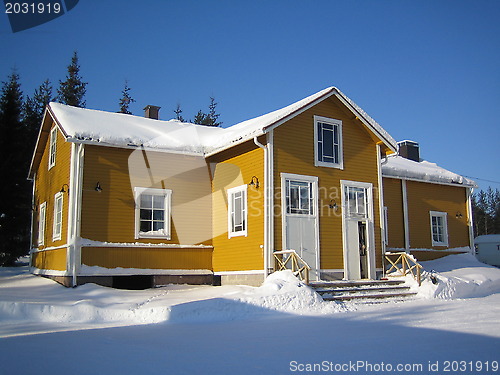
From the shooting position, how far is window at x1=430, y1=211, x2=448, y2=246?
2019 centimetres

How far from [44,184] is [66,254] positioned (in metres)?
5.33

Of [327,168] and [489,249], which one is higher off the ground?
[327,168]

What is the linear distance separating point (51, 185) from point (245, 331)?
1134 centimetres

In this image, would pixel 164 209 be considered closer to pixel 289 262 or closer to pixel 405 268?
pixel 289 262

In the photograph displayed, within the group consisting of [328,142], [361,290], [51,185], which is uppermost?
[328,142]

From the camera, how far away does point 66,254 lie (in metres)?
14.5

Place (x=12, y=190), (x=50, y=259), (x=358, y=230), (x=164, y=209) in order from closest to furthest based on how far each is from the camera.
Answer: (x=358, y=230) < (x=164, y=209) < (x=50, y=259) < (x=12, y=190)

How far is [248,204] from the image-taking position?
571 inches

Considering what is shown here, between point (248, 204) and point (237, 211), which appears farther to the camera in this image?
point (237, 211)

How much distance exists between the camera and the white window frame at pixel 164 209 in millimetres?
15156

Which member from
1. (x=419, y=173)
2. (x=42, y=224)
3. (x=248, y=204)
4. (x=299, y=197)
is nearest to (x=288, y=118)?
(x=299, y=197)

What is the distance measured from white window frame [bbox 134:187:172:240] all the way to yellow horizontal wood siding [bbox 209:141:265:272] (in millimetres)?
1502

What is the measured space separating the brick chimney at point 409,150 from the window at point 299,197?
455 inches


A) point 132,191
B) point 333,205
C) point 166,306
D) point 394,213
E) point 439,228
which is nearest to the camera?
point 166,306
